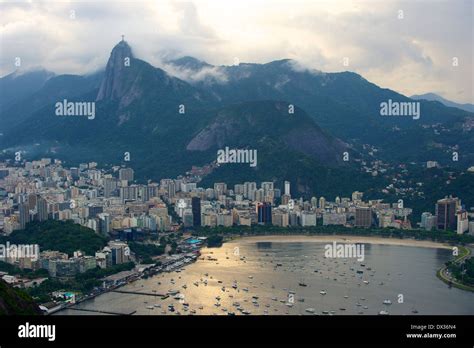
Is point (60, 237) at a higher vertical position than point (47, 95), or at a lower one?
lower

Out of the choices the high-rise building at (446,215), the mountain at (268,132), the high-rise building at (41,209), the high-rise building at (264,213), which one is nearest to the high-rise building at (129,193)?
the high-rise building at (264,213)

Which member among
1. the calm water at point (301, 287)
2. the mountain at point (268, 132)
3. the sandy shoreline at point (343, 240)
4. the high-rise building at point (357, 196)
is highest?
the mountain at point (268, 132)

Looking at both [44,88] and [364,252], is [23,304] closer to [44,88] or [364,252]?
[364,252]

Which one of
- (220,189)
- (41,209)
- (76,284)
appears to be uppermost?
(220,189)

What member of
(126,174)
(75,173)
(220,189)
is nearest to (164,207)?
(220,189)

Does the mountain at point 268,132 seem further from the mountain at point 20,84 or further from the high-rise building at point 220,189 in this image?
the mountain at point 20,84

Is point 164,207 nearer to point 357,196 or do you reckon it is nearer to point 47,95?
point 357,196
